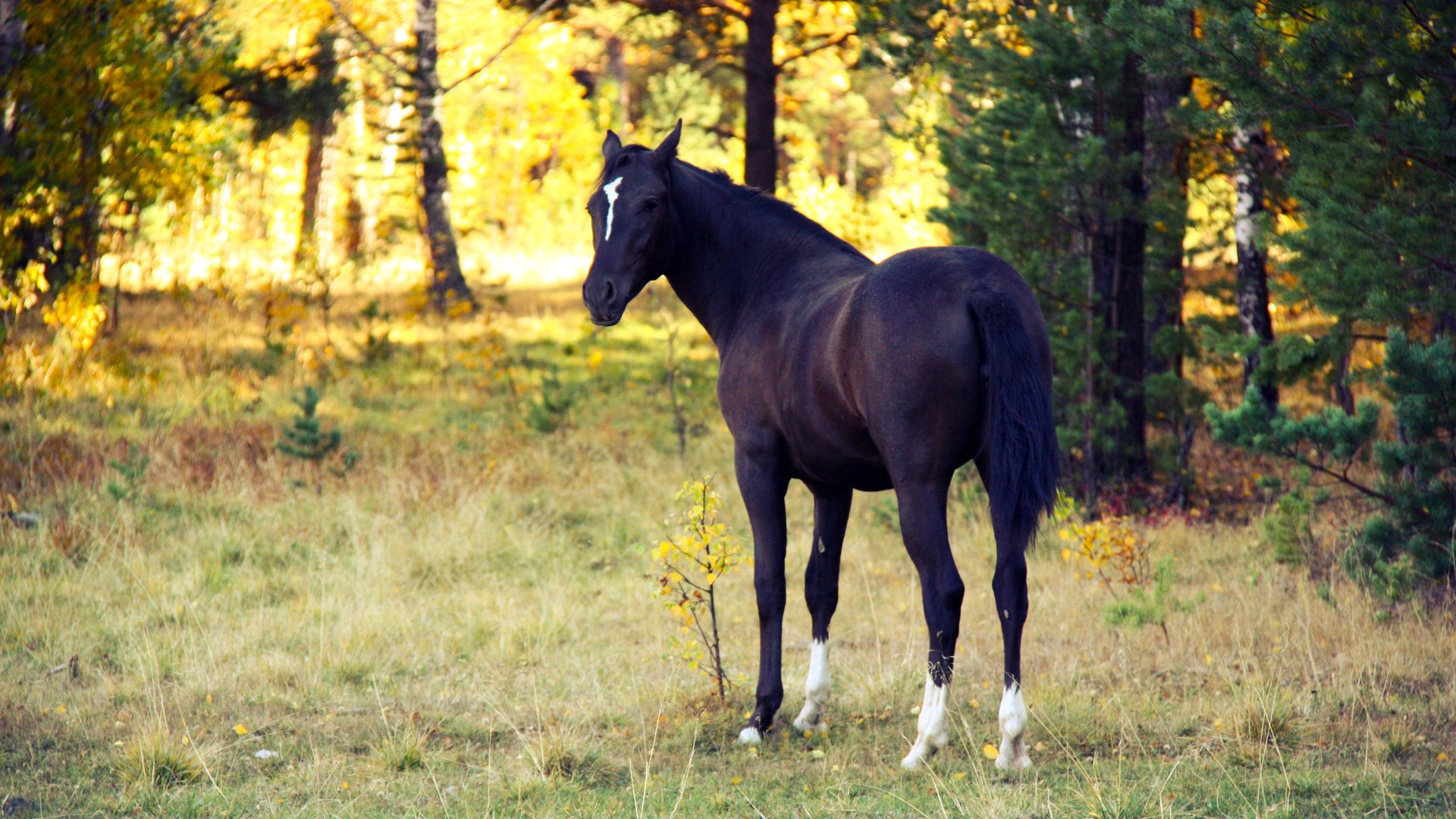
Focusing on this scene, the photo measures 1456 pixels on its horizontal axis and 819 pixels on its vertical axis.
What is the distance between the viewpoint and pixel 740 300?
4977 millimetres

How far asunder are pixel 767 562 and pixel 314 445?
517cm

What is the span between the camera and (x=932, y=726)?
4.12 m

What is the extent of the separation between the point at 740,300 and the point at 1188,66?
2.61m

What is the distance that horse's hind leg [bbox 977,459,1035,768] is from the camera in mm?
3936

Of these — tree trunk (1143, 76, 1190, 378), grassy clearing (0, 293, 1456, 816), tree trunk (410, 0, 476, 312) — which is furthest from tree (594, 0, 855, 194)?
tree trunk (410, 0, 476, 312)

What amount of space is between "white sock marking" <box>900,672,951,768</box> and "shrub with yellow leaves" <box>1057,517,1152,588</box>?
2.08 meters

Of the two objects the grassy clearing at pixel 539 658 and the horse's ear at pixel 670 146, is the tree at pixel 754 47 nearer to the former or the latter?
the grassy clearing at pixel 539 658

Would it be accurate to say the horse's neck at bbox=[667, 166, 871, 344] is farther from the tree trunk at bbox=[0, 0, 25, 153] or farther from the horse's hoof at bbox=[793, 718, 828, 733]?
the tree trunk at bbox=[0, 0, 25, 153]

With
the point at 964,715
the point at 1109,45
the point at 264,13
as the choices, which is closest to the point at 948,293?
the point at 964,715

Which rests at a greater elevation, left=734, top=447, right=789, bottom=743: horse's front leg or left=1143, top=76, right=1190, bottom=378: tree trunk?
left=1143, top=76, right=1190, bottom=378: tree trunk

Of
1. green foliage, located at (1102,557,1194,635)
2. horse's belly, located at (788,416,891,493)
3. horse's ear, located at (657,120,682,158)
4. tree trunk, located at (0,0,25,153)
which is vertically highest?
tree trunk, located at (0,0,25,153)

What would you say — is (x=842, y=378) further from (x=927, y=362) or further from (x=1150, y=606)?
(x=1150, y=606)

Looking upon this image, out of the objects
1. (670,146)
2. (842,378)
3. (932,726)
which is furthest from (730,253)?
(932,726)

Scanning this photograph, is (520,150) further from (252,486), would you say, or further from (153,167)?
(252,486)
